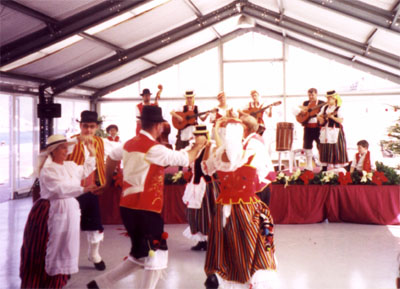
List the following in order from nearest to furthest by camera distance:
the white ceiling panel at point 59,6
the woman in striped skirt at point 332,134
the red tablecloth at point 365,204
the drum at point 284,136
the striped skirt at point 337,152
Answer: the red tablecloth at point 365,204 < the white ceiling panel at point 59,6 < the woman in striped skirt at point 332,134 < the striped skirt at point 337,152 < the drum at point 284,136

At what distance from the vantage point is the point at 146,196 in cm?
323

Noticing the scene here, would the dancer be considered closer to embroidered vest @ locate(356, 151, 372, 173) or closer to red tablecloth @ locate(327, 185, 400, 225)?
red tablecloth @ locate(327, 185, 400, 225)

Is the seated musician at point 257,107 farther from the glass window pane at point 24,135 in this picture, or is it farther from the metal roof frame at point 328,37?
the glass window pane at point 24,135

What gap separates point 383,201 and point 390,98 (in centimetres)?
714

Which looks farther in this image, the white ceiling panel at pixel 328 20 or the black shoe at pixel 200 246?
the white ceiling panel at pixel 328 20

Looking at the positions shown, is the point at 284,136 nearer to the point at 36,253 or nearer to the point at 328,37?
the point at 328,37

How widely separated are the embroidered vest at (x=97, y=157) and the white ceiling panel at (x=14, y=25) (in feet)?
10.4

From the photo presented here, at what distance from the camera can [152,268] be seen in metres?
3.25

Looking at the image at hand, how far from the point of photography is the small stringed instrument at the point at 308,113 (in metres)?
7.27

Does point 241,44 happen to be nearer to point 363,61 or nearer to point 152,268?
point 363,61

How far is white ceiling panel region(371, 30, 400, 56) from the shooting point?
8555mm

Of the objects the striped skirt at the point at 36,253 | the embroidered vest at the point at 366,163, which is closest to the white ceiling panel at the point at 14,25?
the striped skirt at the point at 36,253

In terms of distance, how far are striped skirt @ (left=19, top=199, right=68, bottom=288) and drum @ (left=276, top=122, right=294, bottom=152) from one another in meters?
4.94

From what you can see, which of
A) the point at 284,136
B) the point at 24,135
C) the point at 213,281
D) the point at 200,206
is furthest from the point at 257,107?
the point at 24,135
